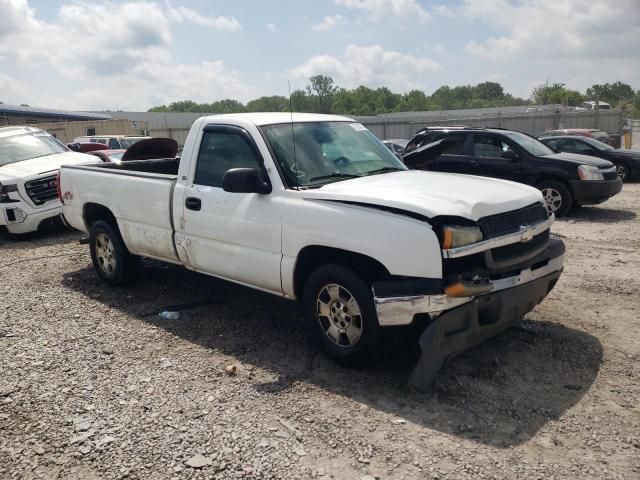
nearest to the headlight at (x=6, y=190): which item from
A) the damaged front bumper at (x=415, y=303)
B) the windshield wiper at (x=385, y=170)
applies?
the windshield wiper at (x=385, y=170)

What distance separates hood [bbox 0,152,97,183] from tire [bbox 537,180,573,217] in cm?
869

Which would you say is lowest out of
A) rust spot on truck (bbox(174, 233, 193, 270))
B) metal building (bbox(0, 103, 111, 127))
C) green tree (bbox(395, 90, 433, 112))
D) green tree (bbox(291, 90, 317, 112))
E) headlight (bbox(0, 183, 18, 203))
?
rust spot on truck (bbox(174, 233, 193, 270))

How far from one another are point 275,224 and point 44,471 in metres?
2.30

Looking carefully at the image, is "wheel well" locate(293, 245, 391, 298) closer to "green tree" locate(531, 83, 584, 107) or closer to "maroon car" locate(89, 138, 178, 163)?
"maroon car" locate(89, 138, 178, 163)

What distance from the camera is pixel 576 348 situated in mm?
4555

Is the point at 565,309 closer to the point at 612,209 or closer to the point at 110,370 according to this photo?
the point at 110,370

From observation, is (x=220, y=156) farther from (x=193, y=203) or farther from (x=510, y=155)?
(x=510, y=155)

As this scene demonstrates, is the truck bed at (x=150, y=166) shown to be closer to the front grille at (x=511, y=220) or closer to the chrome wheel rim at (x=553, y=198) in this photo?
the front grille at (x=511, y=220)

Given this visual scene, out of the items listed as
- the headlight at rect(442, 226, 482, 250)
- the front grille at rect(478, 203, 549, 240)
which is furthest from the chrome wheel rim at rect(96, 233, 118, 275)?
the front grille at rect(478, 203, 549, 240)

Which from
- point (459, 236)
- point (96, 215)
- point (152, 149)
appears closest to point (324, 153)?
point (459, 236)

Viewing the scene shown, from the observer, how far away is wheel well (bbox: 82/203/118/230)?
6.59m

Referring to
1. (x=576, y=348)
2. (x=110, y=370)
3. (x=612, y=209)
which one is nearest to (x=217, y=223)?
(x=110, y=370)

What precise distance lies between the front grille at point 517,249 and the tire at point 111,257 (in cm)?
426

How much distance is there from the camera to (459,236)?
12.1 feet
